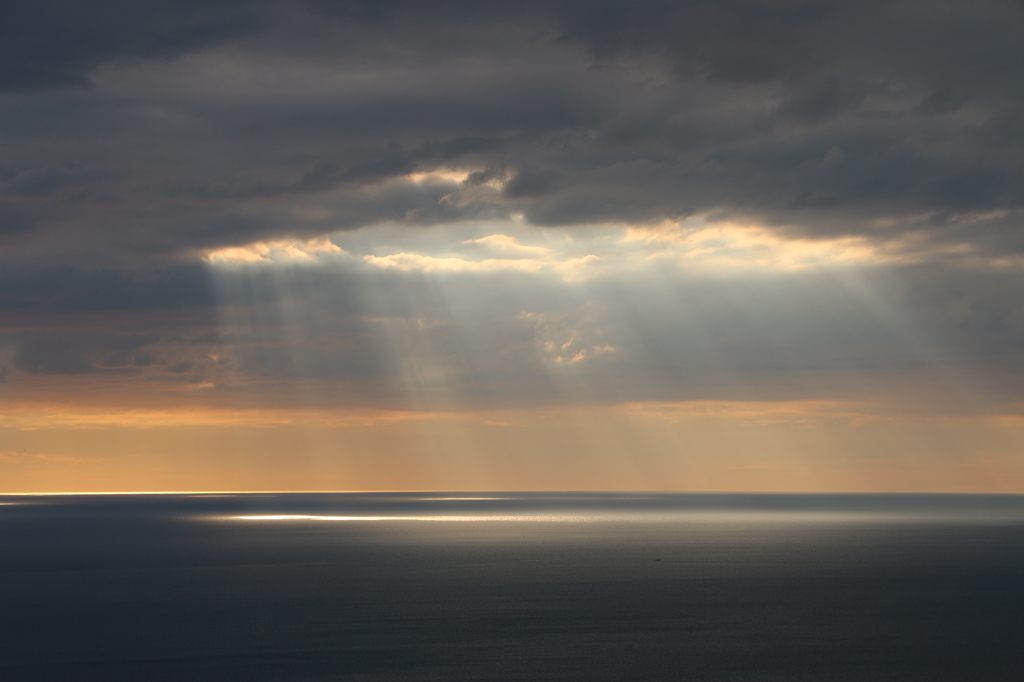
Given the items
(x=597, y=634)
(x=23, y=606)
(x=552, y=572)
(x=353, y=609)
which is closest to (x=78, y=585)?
(x=23, y=606)

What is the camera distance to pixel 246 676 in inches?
2223

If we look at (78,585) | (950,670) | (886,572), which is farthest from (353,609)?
(886,572)

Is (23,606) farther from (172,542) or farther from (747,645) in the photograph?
(172,542)

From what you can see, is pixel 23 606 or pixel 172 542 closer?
pixel 23 606

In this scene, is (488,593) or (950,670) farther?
(488,593)

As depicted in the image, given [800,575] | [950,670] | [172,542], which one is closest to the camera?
[950,670]

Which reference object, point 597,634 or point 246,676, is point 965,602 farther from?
point 246,676

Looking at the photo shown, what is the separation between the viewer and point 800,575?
119250 millimetres

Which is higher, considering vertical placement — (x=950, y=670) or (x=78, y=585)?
(x=78, y=585)

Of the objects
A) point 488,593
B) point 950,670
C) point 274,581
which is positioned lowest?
point 950,670

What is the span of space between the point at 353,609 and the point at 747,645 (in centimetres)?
3479

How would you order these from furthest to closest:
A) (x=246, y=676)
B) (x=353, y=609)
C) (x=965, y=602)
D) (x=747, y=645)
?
(x=965, y=602), (x=353, y=609), (x=747, y=645), (x=246, y=676)

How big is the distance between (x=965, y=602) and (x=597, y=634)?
1733 inches

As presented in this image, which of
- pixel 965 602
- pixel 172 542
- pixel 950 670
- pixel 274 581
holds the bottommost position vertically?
pixel 950 670
